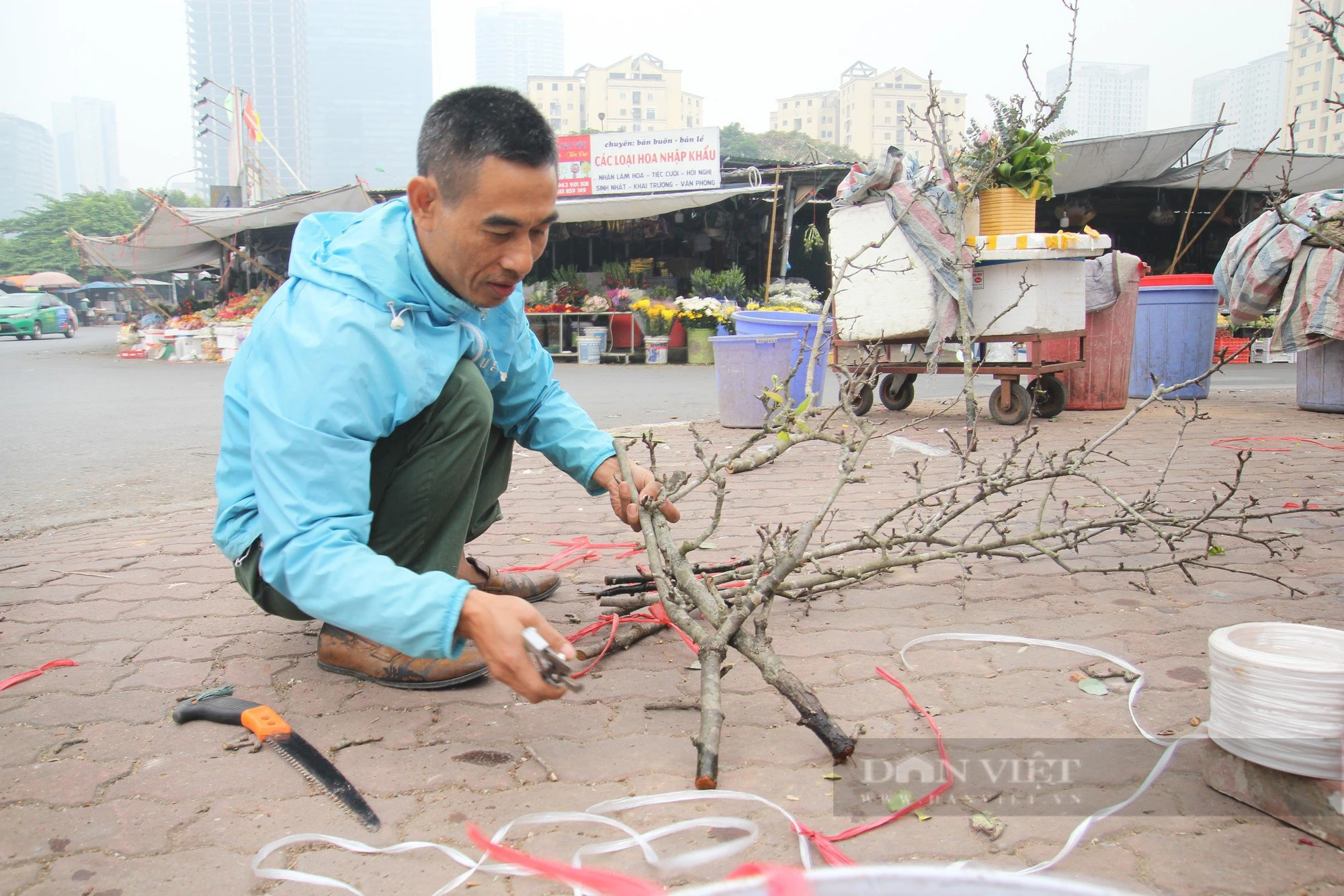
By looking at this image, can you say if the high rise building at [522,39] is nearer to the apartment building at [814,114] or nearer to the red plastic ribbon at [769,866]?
the apartment building at [814,114]

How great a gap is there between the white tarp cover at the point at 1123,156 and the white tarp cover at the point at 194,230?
34.1 ft

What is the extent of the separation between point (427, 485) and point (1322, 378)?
23.7ft

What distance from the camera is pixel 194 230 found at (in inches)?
699

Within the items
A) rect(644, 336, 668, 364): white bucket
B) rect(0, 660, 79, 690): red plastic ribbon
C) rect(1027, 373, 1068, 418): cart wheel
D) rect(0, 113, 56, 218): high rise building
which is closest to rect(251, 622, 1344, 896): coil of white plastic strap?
rect(0, 660, 79, 690): red plastic ribbon

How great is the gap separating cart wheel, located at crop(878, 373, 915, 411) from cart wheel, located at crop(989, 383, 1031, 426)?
82 centimetres

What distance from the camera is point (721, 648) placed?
5.97ft

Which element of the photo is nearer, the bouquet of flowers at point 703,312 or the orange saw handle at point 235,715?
the orange saw handle at point 235,715

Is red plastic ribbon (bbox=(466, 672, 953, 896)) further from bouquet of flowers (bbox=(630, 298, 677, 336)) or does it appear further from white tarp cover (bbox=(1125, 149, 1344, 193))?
white tarp cover (bbox=(1125, 149, 1344, 193))

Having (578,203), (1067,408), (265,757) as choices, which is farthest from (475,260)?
(578,203)

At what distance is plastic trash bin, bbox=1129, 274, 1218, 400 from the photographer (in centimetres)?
721

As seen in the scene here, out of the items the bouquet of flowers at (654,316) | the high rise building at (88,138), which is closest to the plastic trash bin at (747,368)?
the bouquet of flowers at (654,316)

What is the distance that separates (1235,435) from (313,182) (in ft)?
511

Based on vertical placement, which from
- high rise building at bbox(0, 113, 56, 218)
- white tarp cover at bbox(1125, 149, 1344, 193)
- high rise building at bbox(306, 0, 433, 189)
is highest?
high rise building at bbox(306, 0, 433, 189)

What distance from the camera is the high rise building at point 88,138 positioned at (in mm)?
171500
